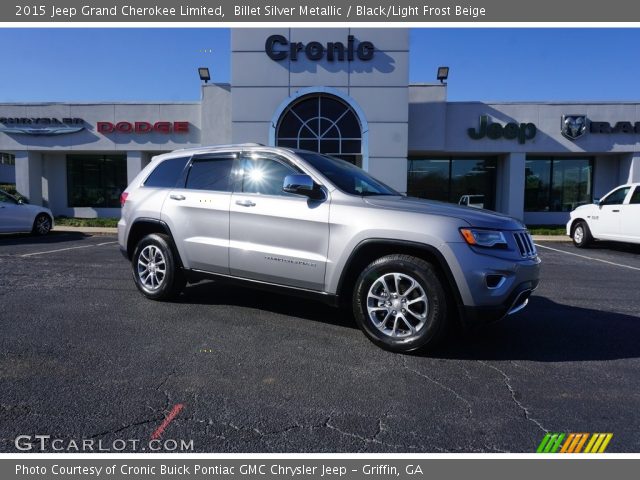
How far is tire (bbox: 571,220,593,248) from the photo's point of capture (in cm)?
1189

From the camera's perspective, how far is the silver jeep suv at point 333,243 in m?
3.50

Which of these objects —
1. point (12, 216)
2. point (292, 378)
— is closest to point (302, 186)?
point (292, 378)

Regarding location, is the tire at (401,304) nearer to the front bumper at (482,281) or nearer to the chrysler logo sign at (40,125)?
the front bumper at (482,281)

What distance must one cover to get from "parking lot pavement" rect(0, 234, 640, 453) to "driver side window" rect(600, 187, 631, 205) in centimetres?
688

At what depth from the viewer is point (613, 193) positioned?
1118cm

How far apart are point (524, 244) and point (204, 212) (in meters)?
3.35

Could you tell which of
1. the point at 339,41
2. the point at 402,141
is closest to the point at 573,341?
the point at 402,141

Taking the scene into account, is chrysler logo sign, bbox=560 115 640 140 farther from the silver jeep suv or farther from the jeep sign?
the silver jeep suv

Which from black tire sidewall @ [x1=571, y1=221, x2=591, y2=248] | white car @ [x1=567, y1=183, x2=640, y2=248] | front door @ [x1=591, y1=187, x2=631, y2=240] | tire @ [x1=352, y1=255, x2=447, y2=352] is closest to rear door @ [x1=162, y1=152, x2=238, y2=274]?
tire @ [x1=352, y1=255, x2=447, y2=352]

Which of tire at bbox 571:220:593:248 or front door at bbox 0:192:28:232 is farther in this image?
front door at bbox 0:192:28:232

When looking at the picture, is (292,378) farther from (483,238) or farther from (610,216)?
(610,216)

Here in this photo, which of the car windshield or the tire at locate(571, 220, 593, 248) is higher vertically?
the car windshield
